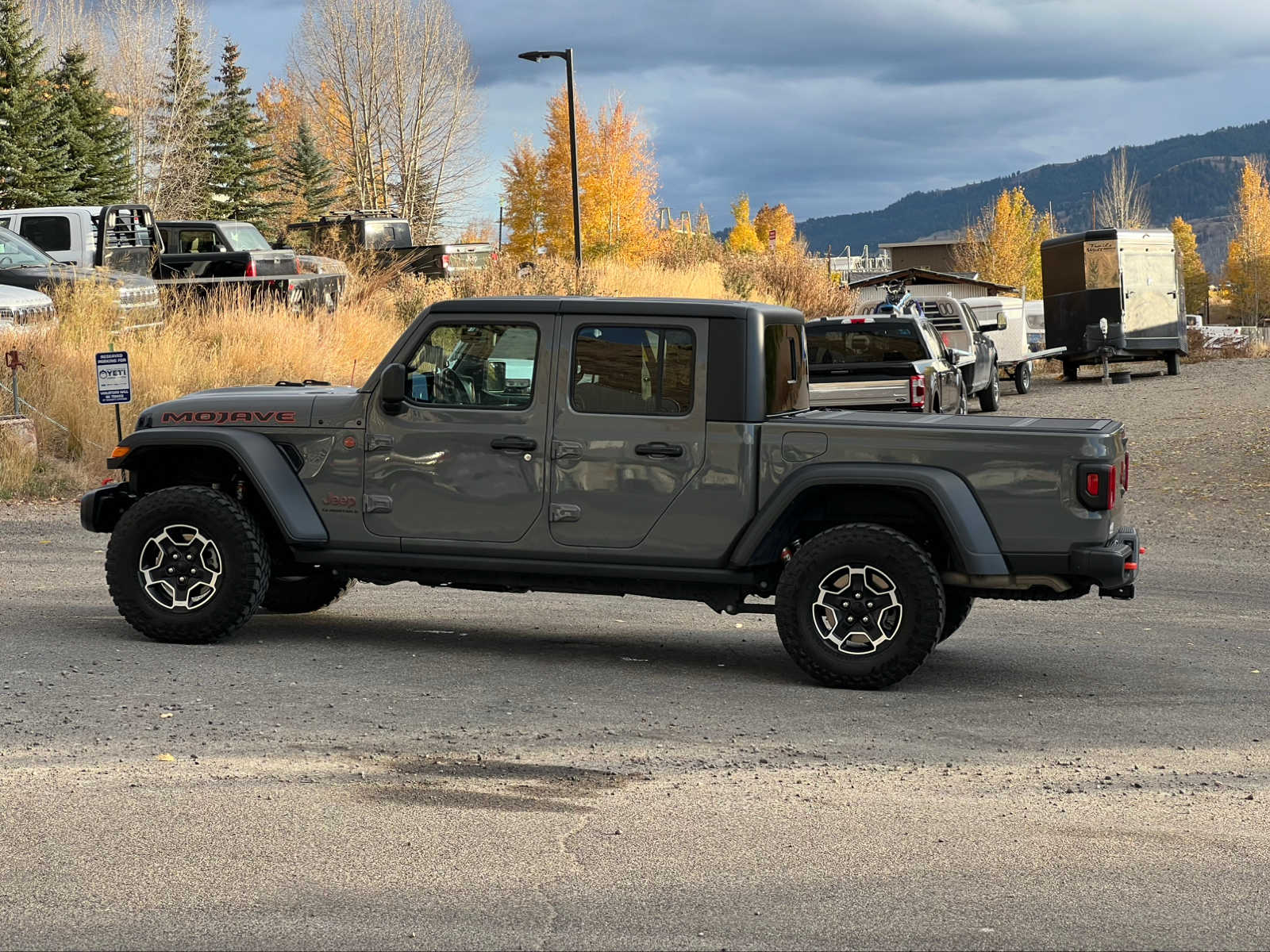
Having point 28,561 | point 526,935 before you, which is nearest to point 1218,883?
point 526,935

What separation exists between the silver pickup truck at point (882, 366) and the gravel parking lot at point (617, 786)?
878cm

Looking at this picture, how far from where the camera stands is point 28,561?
→ 12203 mm

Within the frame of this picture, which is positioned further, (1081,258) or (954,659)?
(1081,258)

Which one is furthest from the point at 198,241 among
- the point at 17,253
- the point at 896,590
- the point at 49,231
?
the point at 896,590

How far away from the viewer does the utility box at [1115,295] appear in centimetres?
3406

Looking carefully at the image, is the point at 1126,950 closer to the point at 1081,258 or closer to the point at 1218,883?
the point at 1218,883

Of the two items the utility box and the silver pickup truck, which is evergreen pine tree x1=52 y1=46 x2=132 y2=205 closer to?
the utility box

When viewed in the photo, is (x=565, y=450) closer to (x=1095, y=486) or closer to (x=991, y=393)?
(x=1095, y=486)

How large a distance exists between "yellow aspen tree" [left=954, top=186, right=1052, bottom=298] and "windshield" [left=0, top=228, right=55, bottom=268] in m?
90.7

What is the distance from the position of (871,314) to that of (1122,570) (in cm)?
1352

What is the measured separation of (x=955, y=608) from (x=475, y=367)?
9.56 ft

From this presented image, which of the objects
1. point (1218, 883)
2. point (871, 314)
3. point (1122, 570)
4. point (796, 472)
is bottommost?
point (1218, 883)

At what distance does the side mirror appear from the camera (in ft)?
26.7

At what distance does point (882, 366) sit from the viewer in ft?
61.8
